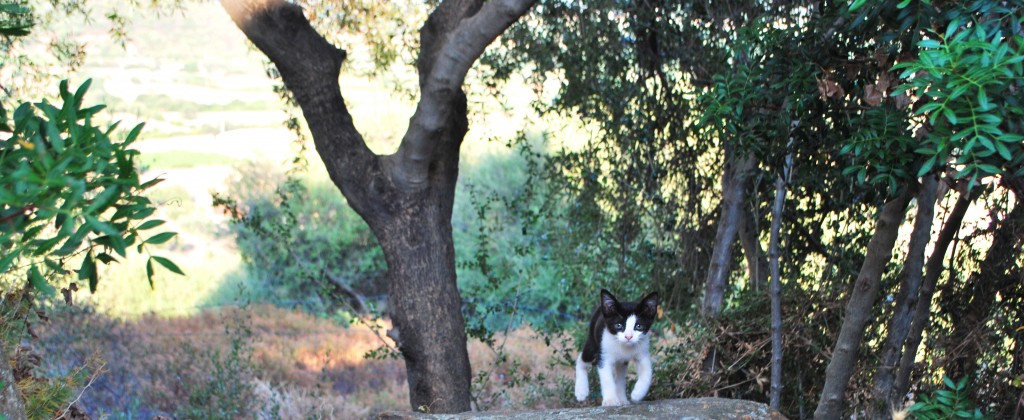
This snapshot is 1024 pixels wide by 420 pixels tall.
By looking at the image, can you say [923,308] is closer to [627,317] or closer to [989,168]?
[627,317]

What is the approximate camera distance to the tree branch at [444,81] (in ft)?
15.5

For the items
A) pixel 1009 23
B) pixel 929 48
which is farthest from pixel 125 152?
pixel 1009 23

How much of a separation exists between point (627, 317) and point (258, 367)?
23.7 ft

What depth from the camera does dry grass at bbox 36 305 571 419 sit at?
26.7ft

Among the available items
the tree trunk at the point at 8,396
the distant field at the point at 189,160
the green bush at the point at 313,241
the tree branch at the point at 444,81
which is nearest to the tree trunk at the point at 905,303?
the tree branch at the point at 444,81

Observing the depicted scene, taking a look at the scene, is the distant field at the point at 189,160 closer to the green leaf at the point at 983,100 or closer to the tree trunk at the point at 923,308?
the tree trunk at the point at 923,308

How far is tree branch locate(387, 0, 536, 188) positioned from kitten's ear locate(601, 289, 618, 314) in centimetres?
138

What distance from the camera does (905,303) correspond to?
14.3 ft

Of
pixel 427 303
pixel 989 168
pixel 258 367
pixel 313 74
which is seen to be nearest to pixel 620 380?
pixel 427 303

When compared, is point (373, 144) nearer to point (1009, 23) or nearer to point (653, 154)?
point (653, 154)

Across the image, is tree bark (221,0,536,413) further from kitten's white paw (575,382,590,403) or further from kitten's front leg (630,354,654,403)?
kitten's front leg (630,354,654,403)

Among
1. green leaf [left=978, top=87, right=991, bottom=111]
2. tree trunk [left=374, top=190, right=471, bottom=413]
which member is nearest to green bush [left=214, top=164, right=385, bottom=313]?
tree trunk [left=374, top=190, right=471, bottom=413]

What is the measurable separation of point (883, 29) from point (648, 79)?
10.3ft

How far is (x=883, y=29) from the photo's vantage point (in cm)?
340
